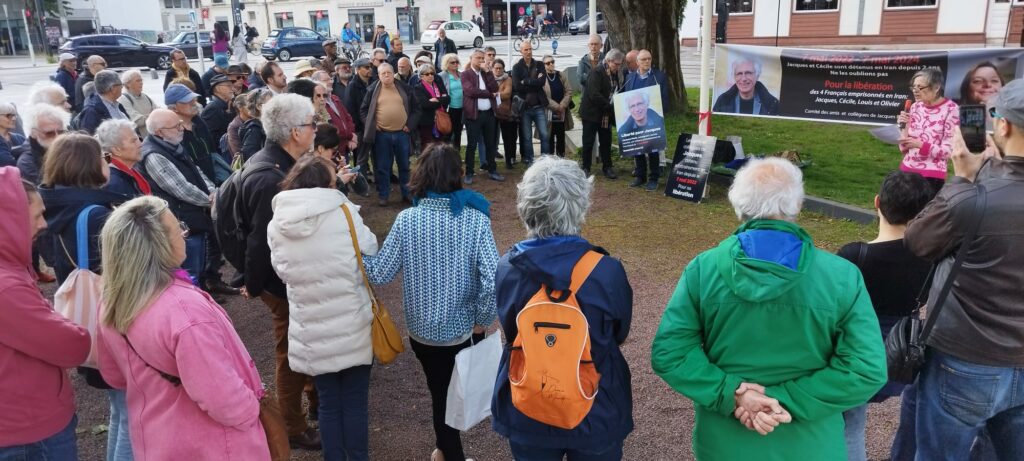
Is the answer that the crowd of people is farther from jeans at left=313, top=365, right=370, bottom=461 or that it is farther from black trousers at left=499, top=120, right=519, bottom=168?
black trousers at left=499, top=120, right=519, bottom=168

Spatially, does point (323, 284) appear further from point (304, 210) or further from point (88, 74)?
point (88, 74)

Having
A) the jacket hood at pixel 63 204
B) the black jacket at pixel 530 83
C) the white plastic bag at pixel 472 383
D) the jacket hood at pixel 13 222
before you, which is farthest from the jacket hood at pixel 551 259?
the black jacket at pixel 530 83

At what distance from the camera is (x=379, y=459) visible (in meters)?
3.90

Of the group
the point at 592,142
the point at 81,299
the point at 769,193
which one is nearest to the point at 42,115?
the point at 81,299

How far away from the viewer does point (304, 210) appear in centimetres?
310

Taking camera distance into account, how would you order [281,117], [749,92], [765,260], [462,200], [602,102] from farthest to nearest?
[602,102] < [749,92] < [281,117] < [462,200] < [765,260]

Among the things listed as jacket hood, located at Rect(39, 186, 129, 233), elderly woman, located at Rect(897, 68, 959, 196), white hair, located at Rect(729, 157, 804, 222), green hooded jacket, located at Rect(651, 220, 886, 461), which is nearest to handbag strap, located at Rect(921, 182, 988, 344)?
green hooded jacket, located at Rect(651, 220, 886, 461)

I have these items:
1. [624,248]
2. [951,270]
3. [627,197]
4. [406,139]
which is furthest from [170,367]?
[627,197]

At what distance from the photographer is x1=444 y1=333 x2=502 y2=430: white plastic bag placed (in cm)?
316

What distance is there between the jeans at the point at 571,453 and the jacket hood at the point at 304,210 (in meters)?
1.34

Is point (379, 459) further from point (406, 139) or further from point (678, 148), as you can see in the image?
point (678, 148)

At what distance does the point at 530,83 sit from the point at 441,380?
23.1ft

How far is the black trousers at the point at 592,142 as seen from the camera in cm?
964

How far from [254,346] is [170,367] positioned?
125 inches
